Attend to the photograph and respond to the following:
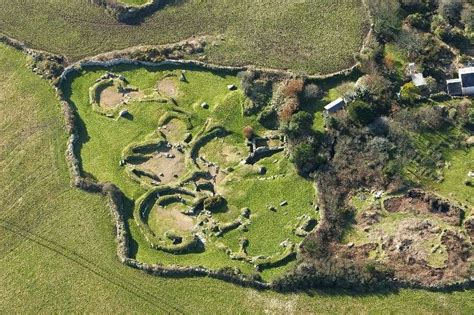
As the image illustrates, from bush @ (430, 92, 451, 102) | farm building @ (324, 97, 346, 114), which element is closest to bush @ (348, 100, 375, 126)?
farm building @ (324, 97, 346, 114)

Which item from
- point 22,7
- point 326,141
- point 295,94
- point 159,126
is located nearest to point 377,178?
point 326,141

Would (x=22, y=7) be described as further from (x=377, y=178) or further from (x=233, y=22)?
(x=377, y=178)

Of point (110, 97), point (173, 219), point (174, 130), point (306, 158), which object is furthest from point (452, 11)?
point (110, 97)

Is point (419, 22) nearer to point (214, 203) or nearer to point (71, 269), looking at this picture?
point (214, 203)

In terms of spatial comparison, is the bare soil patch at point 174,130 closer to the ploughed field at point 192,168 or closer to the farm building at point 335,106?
the ploughed field at point 192,168

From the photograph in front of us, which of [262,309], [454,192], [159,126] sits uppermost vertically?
[159,126]

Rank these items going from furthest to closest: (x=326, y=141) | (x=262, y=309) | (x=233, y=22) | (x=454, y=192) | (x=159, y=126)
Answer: (x=233, y=22)
(x=159, y=126)
(x=326, y=141)
(x=454, y=192)
(x=262, y=309)
